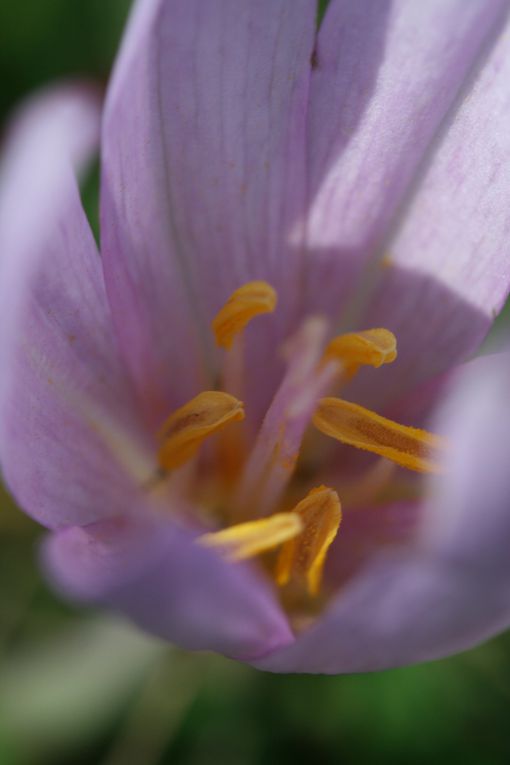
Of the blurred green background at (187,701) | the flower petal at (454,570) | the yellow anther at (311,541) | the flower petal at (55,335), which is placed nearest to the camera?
the flower petal at (454,570)

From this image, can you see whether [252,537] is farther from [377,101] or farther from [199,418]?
[377,101]

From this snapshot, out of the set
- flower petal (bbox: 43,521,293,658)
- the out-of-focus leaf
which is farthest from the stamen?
the out-of-focus leaf

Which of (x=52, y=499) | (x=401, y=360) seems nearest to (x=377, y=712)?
(x=401, y=360)

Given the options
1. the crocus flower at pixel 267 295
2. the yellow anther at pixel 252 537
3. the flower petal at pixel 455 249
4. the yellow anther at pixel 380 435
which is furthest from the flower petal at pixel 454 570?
the flower petal at pixel 455 249

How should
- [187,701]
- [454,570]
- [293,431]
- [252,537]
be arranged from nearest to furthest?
[454,570] < [252,537] < [293,431] < [187,701]

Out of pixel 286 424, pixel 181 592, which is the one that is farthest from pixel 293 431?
pixel 181 592

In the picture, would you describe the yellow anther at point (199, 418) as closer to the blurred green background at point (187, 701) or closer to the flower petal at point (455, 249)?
the flower petal at point (455, 249)
